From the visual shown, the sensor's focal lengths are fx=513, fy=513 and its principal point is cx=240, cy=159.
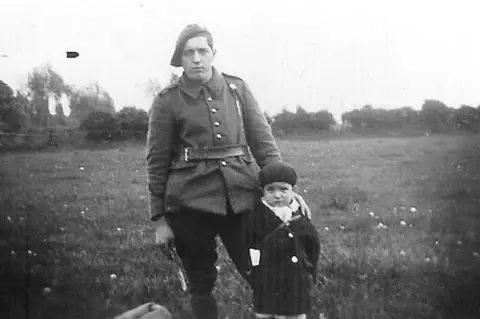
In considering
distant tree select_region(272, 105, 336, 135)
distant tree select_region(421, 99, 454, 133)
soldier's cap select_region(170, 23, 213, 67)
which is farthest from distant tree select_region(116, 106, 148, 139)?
distant tree select_region(421, 99, 454, 133)

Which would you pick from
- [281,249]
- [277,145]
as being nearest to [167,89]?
[277,145]

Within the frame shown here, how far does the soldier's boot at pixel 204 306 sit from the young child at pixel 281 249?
0.24 m

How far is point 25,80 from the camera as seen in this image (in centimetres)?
245

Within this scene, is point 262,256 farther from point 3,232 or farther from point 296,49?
point 3,232

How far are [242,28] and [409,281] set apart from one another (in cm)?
141

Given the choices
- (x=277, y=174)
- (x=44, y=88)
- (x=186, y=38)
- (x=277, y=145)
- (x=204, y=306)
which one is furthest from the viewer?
(x=44, y=88)

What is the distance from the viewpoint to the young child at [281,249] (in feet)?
6.73

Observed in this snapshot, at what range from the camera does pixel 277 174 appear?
78.5 inches

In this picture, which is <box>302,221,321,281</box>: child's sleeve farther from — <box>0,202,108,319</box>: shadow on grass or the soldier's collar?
<box>0,202,108,319</box>: shadow on grass

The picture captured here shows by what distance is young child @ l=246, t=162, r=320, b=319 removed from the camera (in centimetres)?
205

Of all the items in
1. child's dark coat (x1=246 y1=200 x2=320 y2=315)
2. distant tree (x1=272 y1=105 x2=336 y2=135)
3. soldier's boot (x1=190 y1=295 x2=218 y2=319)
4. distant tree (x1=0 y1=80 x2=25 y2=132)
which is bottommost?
soldier's boot (x1=190 y1=295 x2=218 y2=319)

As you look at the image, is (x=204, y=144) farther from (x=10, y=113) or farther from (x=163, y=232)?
(x=10, y=113)

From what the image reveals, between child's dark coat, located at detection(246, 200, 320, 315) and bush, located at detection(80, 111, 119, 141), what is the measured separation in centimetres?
84

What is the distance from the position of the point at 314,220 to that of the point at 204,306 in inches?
26.3
